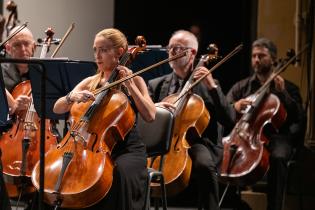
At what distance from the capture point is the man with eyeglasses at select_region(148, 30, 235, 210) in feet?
12.6

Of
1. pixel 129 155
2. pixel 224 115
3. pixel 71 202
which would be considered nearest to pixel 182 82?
pixel 224 115

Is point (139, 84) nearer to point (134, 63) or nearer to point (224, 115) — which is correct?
point (134, 63)

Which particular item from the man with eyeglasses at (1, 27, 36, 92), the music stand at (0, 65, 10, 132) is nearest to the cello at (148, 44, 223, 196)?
the man with eyeglasses at (1, 27, 36, 92)

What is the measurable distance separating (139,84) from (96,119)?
339 millimetres

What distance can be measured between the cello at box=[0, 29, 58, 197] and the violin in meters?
0.44

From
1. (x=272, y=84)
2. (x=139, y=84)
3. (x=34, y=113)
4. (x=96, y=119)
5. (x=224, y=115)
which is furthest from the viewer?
(x=272, y=84)

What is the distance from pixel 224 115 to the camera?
3.97 meters

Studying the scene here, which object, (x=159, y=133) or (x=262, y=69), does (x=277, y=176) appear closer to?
(x=262, y=69)

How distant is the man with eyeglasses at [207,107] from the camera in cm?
383

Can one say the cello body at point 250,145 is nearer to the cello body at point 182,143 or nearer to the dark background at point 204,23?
the cello body at point 182,143

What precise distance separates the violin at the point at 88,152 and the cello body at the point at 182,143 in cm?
57

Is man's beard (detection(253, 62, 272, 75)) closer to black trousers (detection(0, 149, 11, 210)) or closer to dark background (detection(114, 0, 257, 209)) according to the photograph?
dark background (detection(114, 0, 257, 209))

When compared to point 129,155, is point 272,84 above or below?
above

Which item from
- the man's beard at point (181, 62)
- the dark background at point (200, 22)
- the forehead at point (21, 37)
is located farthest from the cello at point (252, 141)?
the forehead at point (21, 37)
